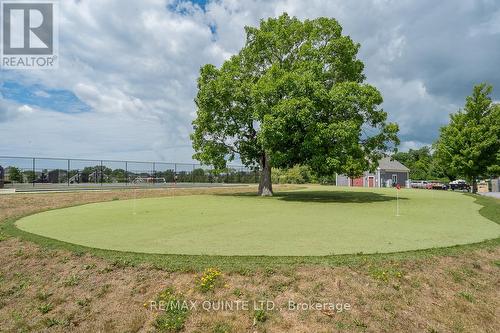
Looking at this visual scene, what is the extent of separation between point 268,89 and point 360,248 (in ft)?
46.6

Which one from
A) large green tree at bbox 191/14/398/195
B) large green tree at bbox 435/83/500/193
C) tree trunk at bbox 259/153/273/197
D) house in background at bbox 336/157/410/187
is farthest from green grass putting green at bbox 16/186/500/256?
house in background at bbox 336/157/410/187

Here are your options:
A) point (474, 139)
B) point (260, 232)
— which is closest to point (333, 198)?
point (260, 232)

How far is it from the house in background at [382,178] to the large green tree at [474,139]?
23572mm

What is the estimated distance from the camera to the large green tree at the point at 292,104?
19078 millimetres

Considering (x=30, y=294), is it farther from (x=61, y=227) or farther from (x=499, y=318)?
(x=499, y=318)

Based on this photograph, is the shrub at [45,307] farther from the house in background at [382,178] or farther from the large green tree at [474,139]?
the house in background at [382,178]

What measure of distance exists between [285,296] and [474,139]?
31.5m

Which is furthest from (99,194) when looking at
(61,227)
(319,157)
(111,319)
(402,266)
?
(402,266)

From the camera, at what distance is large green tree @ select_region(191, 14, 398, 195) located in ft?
62.6

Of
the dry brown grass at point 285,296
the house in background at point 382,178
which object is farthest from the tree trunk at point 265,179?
the house in background at point 382,178

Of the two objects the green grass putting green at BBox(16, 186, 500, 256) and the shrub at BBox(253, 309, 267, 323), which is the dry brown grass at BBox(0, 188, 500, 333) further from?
the green grass putting green at BBox(16, 186, 500, 256)

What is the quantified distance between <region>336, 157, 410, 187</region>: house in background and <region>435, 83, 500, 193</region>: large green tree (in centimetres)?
2357

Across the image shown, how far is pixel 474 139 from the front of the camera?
2983cm

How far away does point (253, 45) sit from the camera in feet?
81.7
